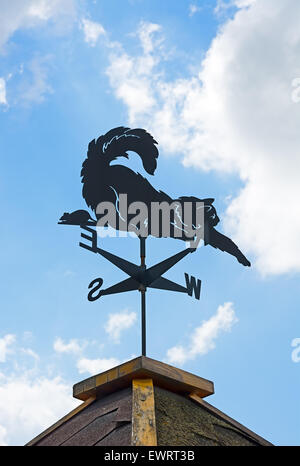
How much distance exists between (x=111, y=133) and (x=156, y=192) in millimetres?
643

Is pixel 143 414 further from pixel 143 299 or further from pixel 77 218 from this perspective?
pixel 77 218

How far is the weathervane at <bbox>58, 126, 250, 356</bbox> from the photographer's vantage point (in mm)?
3962

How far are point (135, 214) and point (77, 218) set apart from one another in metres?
0.42

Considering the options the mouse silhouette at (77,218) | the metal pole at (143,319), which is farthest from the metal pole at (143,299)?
the mouse silhouette at (77,218)

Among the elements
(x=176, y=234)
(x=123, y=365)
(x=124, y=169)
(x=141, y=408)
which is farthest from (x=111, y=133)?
(x=141, y=408)

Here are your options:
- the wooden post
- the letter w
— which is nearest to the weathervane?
the letter w

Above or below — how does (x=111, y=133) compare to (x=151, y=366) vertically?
above

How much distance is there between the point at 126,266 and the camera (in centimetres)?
390

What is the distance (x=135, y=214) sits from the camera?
4117 millimetres

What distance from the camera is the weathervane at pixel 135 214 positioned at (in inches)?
156

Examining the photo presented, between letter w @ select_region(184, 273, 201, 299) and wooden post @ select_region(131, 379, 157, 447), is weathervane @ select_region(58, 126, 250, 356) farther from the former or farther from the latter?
wooden post @ select_region(131, 379, 157, 447)
